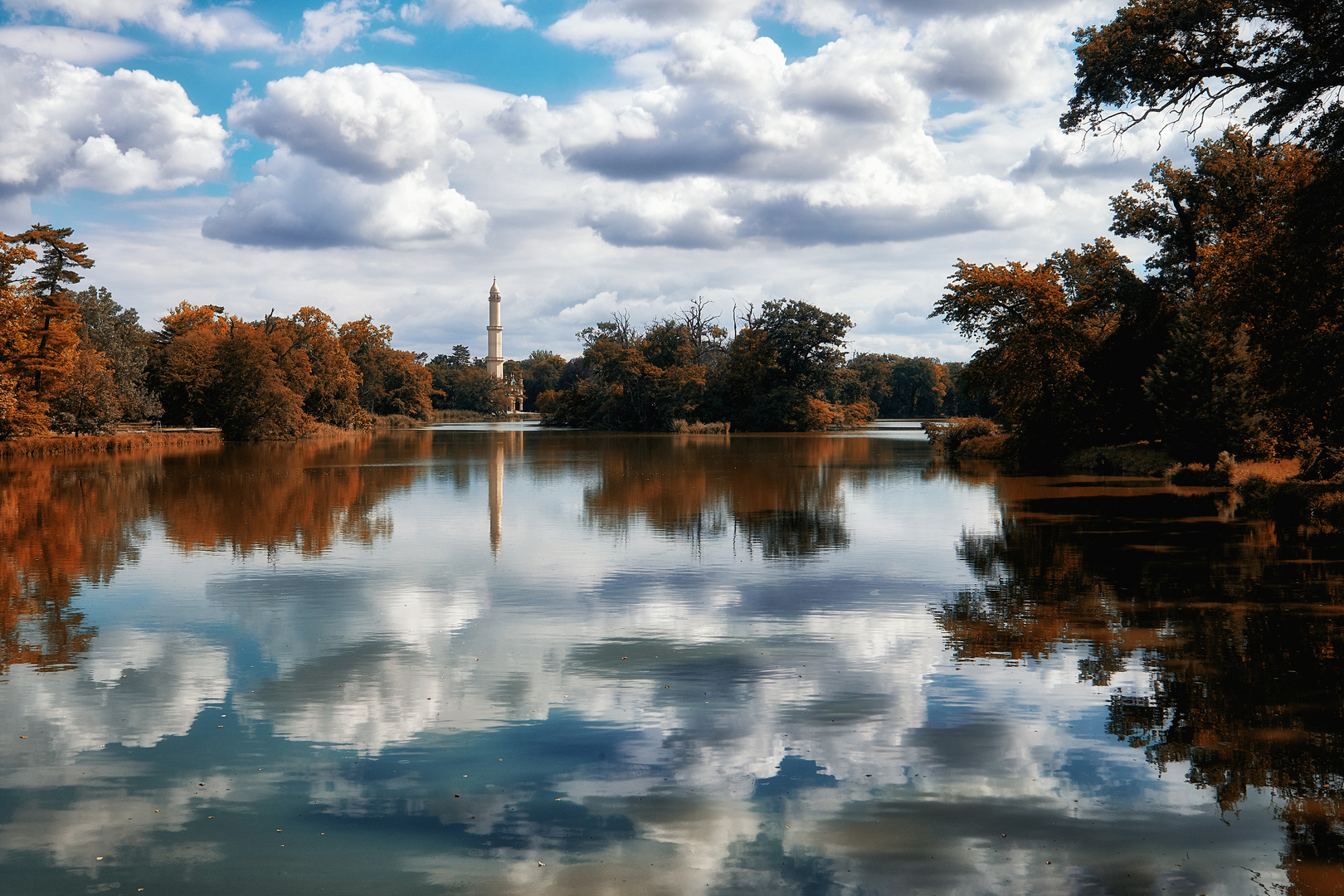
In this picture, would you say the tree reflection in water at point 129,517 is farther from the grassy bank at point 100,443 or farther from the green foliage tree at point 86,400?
the green foliage tree at point 86,400

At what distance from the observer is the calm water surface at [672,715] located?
541 centimetres

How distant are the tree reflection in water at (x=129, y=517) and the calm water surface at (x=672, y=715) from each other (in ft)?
0.56

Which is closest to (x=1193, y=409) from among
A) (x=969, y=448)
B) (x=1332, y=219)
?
(x=1332, y=219)

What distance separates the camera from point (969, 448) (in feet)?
154

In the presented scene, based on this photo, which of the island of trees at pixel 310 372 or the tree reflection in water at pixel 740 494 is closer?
the tree reflection in water at pixel 740 494

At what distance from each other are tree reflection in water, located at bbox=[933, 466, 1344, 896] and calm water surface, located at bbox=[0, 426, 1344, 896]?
0.18ft

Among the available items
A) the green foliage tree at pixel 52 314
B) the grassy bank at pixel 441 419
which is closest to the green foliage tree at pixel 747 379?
the grassy bank at pixel 441 419

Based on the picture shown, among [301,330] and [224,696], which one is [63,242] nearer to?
[301,330]

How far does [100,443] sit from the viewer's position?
4888cm

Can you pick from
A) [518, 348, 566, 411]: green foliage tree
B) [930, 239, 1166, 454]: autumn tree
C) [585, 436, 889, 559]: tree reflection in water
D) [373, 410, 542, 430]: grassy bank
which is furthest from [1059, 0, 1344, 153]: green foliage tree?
[518, 348, 566, 411]: green foliage tree

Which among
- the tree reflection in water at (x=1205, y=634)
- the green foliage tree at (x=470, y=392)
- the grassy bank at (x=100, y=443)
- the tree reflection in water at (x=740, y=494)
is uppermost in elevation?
the green foliage tree at (x=470, y=392)

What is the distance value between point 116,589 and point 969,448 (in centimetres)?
4056

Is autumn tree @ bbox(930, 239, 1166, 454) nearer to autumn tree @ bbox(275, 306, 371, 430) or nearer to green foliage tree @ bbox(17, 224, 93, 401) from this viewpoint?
green foliage tree @ bbox(17, 224, 93, 401)

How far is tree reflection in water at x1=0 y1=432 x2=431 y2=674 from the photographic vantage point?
11.5 meters
